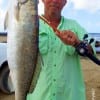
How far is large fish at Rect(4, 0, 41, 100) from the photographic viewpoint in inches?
142

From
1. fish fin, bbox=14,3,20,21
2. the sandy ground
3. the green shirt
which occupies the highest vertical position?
fish fin, bbox=14,3,20,21

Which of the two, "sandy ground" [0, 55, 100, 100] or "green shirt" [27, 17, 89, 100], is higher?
"green shirt" [27, 17, 89, 100]

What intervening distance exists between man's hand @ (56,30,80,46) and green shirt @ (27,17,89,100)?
0.22 metres

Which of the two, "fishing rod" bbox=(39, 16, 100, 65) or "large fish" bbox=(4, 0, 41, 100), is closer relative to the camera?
"large fish" bbox=(4, 0, 41, 100)

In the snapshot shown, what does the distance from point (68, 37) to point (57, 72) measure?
495mm

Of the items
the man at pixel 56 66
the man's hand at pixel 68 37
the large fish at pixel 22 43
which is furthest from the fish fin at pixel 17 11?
the man at pixel 56 66

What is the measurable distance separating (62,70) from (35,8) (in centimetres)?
101

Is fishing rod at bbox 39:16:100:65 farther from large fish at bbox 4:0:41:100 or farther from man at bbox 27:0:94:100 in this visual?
large fish at bbox 4:0:41:100

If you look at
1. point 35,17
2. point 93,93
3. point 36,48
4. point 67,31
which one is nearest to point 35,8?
point 35,17

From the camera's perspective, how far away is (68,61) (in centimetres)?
445

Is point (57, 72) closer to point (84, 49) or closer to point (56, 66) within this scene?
point (56, 66)

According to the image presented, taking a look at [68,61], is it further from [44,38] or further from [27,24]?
[27,24]

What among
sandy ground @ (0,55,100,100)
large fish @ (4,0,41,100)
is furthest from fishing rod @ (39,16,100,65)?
sandy ground @ (0,55,100,100)

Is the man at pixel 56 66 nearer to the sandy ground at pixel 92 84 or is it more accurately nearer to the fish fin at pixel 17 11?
the fish fin at pixel 17 11
